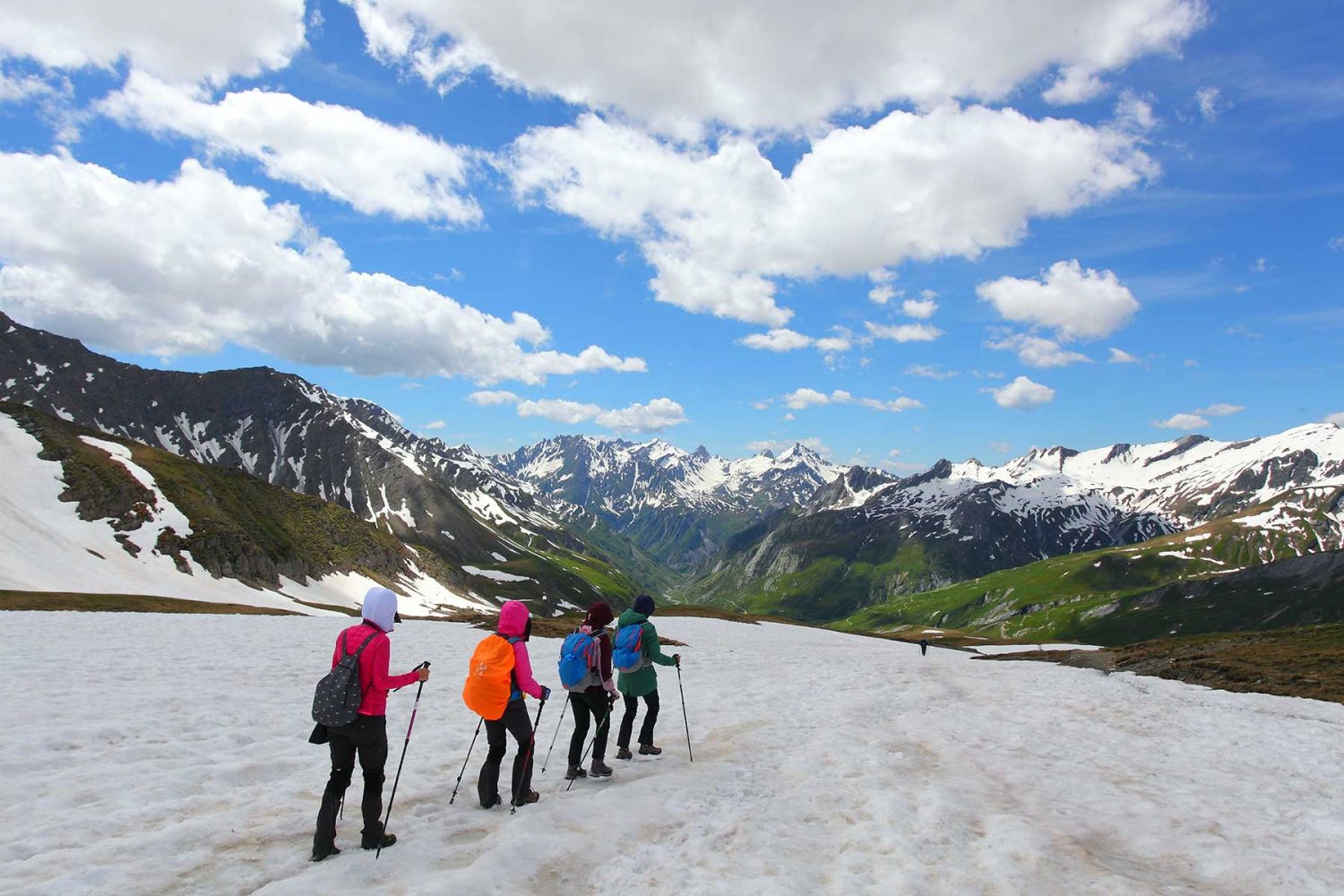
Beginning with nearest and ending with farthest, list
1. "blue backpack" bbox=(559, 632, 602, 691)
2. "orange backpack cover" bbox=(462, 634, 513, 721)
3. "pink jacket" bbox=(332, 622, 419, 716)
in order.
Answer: "pink jacket" bbox=(332, 622, 419, 716) < "orange backpack cover" bbox=(462, 634, 513, 721) < "blue backpack" bbox=(559, 632, 602, 691)

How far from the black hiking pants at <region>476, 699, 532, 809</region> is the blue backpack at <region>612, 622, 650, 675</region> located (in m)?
3.07

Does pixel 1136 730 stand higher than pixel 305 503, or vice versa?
pixel 305 503

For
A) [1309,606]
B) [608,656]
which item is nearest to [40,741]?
[608,656]

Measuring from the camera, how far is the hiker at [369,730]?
379 inches

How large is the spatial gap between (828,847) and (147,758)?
519 inches

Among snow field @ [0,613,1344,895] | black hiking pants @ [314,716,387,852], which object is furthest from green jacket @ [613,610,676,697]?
black hiking pants @ [314,716,387,852]

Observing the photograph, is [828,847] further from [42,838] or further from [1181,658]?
[1181,658]

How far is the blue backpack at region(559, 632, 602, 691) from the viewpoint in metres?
13.5

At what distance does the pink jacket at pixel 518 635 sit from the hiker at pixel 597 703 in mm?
1992

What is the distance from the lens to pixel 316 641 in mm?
35219

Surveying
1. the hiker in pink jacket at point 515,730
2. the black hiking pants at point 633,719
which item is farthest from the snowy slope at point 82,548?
the hiker in pink jacket at point 515,730

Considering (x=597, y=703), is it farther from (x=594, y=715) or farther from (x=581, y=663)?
(x=581, y=663)

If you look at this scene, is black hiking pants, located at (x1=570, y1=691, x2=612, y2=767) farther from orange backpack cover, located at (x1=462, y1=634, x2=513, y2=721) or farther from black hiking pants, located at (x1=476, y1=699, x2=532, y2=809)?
orange backpack cover, located at (x1=462, y1=634, x2=513, y2=721)

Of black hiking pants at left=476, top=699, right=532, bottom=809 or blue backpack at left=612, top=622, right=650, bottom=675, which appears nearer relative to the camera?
black hiking pants at left=476, top=699, right=532, bottom=809
